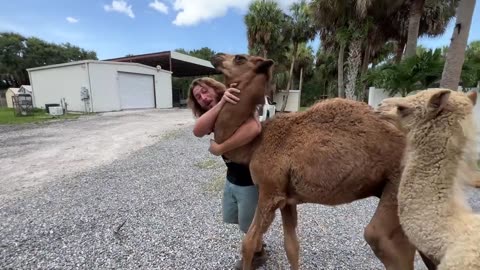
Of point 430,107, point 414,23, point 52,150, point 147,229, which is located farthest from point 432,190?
point 414,23

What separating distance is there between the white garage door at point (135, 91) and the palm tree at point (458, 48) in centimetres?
2317

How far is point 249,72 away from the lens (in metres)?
1.93

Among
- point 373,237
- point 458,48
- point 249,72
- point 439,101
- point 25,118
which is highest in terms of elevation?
point 458,48

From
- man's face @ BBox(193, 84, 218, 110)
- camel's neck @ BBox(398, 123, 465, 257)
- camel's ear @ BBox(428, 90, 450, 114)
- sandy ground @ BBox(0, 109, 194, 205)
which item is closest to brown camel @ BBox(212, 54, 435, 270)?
man's face @ BBox(193, 84, 218, 110)

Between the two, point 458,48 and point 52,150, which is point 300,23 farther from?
point 52,150

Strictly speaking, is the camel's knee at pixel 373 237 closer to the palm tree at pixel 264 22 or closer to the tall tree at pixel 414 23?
the tall tree at pixel 414 23

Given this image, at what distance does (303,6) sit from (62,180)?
2192 cm

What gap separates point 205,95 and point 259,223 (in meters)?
1.07

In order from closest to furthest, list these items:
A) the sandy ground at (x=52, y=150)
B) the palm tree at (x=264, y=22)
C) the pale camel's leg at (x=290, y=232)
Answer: the pale camel's leg at (x=290, y=232)
the sandy ground at (x=52, y=150)
the palm tree at (x=264, y=22)

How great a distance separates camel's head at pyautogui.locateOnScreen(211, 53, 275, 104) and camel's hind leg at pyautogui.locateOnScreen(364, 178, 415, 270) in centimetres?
99

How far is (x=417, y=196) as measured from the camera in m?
1.23

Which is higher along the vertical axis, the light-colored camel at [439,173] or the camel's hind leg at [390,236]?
the light-colored camel at [439,173]

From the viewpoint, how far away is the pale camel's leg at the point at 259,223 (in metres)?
1.93

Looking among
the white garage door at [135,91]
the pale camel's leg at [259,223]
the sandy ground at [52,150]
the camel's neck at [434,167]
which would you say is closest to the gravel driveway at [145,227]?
the sandy ground at [52,150]
